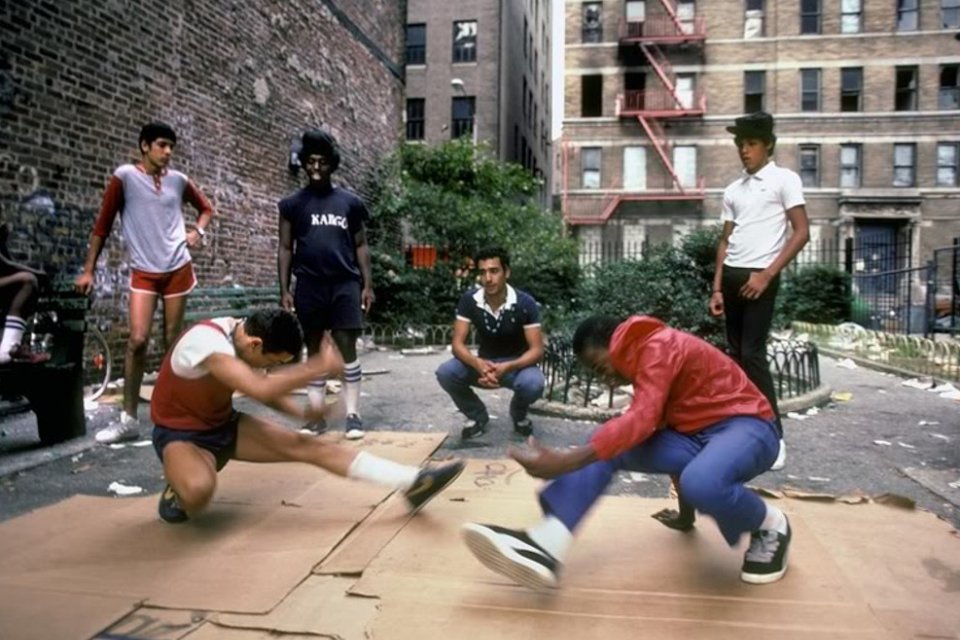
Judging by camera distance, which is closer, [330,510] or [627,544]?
[627,544]

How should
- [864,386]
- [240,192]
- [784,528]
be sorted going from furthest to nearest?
[240,192] < [864,386] < [784,528]

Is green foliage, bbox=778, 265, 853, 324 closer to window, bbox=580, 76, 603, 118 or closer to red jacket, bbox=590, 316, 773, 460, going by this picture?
window, bbox=580, 76, 603, 118

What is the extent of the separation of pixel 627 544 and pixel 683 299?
4936 millimetres

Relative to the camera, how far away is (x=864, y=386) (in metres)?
8.50

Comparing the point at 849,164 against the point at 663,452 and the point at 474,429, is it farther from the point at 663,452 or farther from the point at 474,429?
the point at 663,452

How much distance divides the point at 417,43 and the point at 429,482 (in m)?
30.2

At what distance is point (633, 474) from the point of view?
14.3 feet

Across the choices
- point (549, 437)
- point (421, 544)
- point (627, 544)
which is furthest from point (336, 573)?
point (549, 437)

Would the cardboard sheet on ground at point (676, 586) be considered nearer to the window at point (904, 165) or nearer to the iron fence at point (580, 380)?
the iron fence at point (580, 380)

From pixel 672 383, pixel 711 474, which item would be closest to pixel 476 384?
pixel 672 383

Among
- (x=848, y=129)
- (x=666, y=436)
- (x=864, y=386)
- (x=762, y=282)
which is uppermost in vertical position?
(x=848, y=129)

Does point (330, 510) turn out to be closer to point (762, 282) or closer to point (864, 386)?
point (762, 282)

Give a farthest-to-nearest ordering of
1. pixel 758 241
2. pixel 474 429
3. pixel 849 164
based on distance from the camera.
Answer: pixel 849 164 < pixel 474 429 < pixel 758 241

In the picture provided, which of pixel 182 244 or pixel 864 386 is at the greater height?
pixel 182 244
